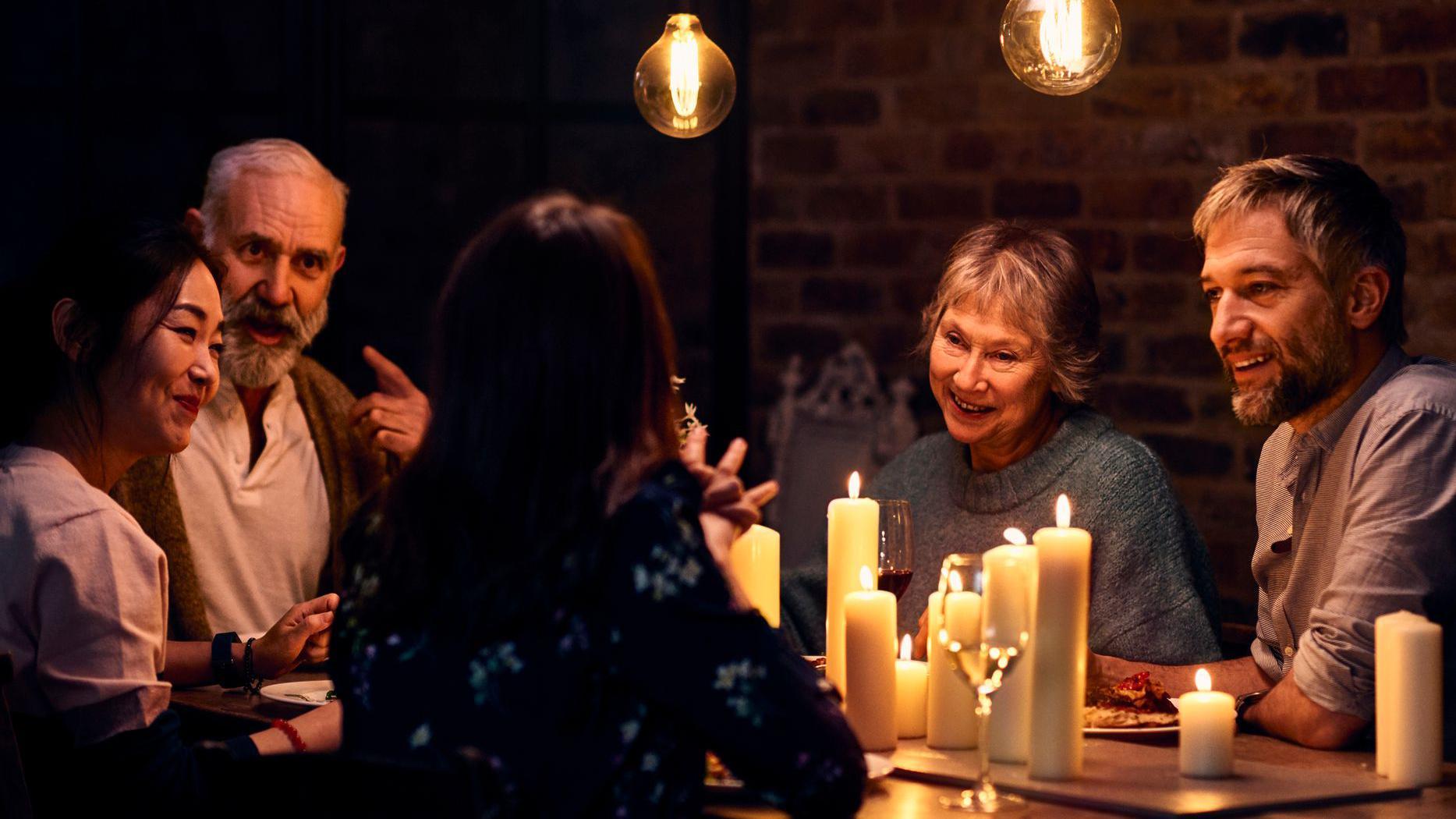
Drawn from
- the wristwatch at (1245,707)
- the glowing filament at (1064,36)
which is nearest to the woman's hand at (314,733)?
the wristwatch at (1245,707)

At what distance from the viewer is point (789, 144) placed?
14.2 ft

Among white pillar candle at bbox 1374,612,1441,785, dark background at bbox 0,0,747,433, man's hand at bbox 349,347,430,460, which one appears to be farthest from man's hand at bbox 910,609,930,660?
dark background at bbox 0,0,747,433

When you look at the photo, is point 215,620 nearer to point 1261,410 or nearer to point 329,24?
point 329,24

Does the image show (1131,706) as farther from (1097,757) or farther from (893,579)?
(893,579)

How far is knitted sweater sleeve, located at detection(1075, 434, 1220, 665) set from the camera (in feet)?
8.66

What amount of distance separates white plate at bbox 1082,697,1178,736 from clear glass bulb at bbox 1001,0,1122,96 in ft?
3.25

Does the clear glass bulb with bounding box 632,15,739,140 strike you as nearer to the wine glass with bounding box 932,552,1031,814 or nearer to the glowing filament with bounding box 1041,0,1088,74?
the glowing filament with bounding box 1041,0,1088,74

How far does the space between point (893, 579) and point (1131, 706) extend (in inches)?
14.2

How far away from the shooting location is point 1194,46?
3701mm

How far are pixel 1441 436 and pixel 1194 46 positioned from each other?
70.2 inches

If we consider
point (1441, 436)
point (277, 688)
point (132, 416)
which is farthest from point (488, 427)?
point (1441, 436)

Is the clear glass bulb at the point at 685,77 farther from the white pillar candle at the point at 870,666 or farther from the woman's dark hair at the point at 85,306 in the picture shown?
the white pillar candle at the point at 870,666

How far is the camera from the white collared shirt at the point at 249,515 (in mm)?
3068

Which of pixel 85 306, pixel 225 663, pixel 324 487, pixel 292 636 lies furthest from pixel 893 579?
pixel 324 487
